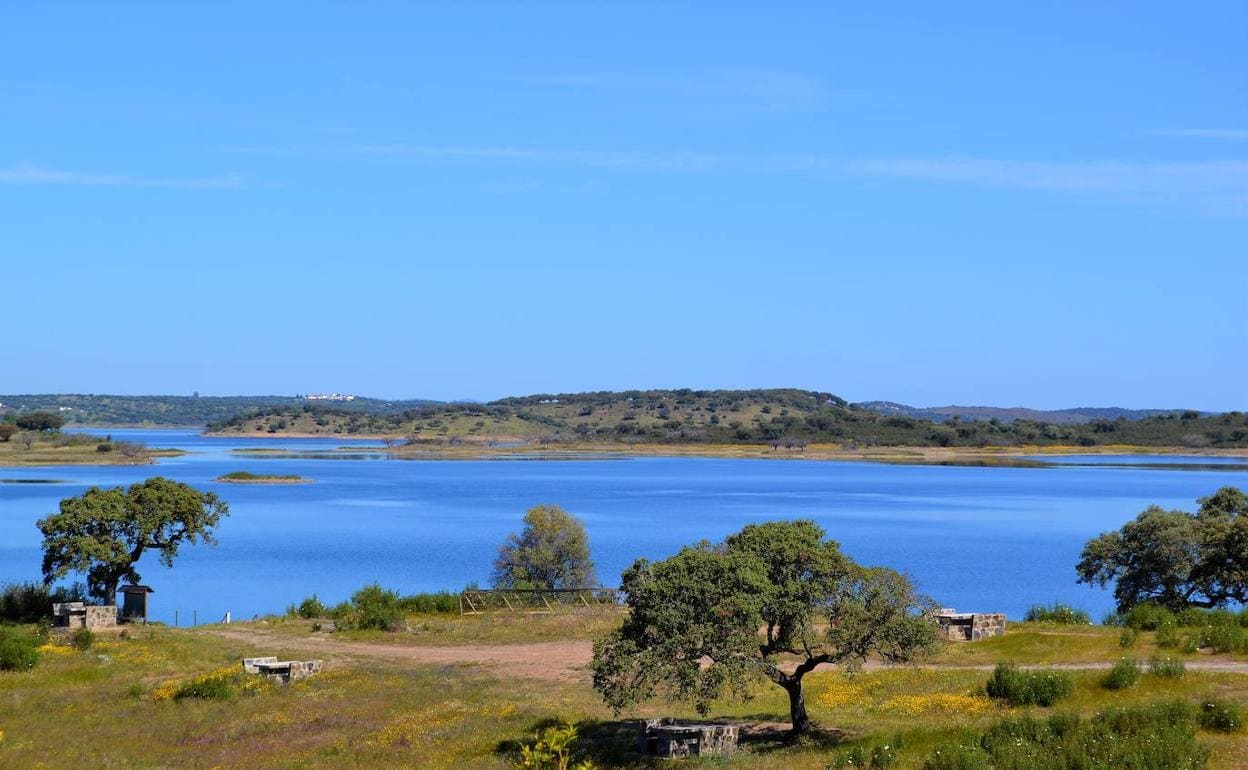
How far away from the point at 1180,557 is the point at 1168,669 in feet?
70.0

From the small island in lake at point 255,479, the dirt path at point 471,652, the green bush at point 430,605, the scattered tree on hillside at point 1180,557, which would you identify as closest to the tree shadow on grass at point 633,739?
the dirt path at point 471,652

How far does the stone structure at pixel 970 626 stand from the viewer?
38.3 meters

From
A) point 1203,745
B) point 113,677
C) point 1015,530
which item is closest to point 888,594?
point 1203,745

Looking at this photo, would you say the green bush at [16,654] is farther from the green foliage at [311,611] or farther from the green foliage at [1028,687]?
the green foliage at [1028,687]

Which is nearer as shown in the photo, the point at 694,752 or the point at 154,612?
the point at 694,752

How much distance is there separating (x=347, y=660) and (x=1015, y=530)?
3371 inches

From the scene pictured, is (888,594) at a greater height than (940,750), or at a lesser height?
greater

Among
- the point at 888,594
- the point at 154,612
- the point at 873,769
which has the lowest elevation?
the point at 154,612

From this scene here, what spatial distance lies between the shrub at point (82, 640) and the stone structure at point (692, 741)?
23092 millimetres

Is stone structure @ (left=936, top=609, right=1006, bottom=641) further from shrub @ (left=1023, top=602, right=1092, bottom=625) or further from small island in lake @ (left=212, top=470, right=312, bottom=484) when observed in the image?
Result: small island in lake @ (left=212, top=470, right=312, bottom=484)

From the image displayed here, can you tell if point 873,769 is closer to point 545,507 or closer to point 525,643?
point 525,643

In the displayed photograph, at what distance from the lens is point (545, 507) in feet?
221

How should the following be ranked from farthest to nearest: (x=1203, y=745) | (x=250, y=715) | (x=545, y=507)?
(x=545, y=507) → (x=250, y=715) → (x=1203, y=745)

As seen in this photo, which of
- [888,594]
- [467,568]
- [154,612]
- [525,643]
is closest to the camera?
[888,594]
